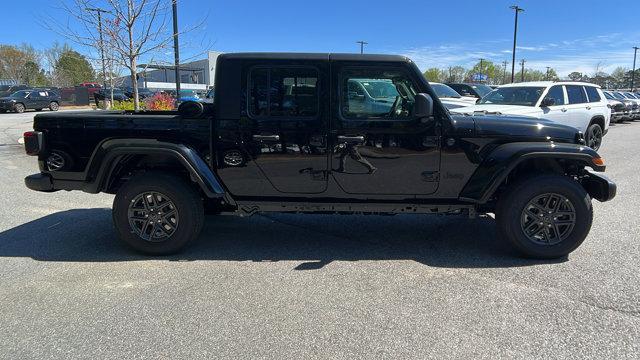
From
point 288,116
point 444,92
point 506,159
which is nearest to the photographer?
point 506,159

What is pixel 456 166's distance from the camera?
4387 mm

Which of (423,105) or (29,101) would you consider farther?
(29,101)

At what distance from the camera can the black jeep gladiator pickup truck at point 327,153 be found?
4.32 metres

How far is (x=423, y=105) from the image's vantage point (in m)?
4.11

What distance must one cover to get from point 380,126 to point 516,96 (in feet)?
25.8

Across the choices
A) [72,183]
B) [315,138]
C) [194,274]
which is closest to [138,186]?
[72,183]

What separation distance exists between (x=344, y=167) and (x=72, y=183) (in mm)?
2615

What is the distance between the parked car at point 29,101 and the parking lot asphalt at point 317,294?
89.1ft

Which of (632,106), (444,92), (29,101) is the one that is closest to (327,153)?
(444,92)

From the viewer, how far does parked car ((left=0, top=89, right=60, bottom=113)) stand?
1104 inches

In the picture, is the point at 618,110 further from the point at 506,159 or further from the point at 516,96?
the point at 506,159

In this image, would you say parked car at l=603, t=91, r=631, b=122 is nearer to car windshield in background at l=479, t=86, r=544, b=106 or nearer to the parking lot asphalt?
car windshield in background at l=479, t=86, r=544, b=106

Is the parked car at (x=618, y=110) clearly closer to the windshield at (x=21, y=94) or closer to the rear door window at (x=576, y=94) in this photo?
the rear door window at (x=576, y=94)

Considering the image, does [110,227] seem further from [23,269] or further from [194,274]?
[194,274]
